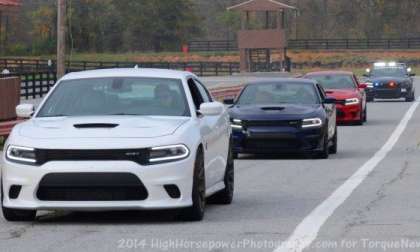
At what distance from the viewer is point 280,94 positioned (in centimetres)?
2086

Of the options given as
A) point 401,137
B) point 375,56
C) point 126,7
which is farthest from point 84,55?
point 401,137

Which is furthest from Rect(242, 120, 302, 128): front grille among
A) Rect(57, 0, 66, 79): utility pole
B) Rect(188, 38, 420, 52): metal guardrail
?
Rect(188, 38, 420, 52): metal guardrail

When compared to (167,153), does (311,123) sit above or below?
below

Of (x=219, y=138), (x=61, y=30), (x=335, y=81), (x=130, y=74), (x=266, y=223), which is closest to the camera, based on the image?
(x=266, y=223)

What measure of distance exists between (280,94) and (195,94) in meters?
8.05

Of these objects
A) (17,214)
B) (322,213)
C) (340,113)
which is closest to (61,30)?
(340,113)

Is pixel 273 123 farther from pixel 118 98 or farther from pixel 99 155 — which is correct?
pixel 99 155

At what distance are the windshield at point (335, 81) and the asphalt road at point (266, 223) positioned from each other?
13.9m

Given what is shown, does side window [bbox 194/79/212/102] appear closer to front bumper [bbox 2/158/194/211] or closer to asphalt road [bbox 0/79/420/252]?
asphalt road [bbox 0/79/420/252]

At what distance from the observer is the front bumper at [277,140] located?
19.6m

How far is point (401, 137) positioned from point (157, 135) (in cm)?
1567

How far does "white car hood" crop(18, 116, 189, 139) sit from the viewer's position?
11.0m

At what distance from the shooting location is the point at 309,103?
20438 millimetres

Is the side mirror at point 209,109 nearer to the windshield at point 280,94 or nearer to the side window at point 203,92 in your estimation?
the side window at point 203,92
